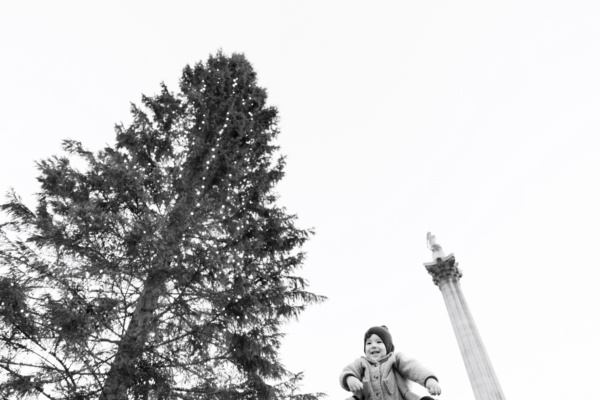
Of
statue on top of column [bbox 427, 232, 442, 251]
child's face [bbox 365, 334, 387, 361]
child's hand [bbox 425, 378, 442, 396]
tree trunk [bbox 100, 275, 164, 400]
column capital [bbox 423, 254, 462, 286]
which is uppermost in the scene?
statue on top of column [bbox 427, 232, 442, 251]

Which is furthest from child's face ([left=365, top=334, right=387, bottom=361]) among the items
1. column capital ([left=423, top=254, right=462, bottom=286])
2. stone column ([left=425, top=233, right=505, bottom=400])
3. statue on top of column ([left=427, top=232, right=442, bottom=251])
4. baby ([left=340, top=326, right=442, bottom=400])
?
statue on top of column ([left=427, top=232, right=442, bottom=251])

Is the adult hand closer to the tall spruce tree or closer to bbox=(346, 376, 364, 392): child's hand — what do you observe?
bbox=(346, 376, 364, 392): child's hand

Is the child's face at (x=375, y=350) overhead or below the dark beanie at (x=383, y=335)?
below

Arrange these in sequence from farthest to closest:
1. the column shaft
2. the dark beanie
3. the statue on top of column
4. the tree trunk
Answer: the statue on top of column → the column shaft → the tree trunk → the dark beanie

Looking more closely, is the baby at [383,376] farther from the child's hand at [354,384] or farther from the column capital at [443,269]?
the column capital at [443,269]

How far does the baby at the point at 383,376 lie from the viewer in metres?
3.48

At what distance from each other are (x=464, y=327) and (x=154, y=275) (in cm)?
1035

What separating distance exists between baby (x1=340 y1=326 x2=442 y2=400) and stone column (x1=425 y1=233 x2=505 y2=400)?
1037 cm

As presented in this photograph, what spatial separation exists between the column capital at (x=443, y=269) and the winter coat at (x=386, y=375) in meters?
12.1

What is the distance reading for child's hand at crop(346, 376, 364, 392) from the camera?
343cm

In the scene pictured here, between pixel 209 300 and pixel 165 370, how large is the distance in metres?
1.66

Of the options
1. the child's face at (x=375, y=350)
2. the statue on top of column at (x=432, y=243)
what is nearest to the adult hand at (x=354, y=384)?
the child's face at (x=375, y=350)

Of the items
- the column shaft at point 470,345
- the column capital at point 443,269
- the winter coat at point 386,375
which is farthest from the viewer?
the column capital at point 443,269

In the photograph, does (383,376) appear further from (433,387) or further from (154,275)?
(154,275)
